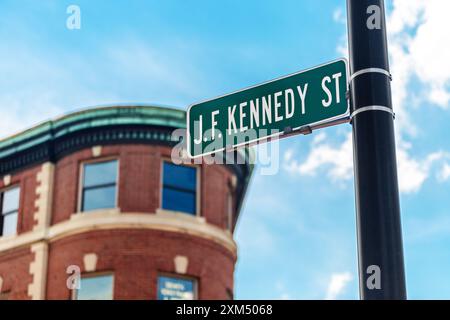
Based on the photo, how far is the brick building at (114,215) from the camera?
2288 cm

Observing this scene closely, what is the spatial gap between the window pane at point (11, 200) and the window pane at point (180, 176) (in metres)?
5.26

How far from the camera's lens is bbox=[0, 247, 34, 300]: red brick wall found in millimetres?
24062

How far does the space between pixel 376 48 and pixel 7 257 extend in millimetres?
21408

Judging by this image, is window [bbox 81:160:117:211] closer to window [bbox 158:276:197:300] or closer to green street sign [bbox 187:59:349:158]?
window [bbox 158:276:197:300]

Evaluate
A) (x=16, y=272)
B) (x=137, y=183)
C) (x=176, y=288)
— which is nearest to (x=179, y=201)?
(x=137, y=183)

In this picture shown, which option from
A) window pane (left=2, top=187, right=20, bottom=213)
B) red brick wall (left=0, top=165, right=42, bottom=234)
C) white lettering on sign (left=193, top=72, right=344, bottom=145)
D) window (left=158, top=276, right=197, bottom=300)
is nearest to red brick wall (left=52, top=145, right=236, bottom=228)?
red brick wall (left=0, top=165, right=42, bottom=234)

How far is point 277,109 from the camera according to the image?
19.6 feet

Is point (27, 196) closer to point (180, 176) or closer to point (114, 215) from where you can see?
point (114, 215)

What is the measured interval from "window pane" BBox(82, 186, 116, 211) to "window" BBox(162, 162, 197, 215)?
1.56 m

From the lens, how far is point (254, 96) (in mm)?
6125

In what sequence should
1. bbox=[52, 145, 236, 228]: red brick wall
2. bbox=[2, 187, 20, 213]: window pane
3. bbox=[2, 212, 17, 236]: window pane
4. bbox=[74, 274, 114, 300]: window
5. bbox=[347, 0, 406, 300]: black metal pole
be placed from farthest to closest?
1. bbox=[2, 187, 20, 213]: window pane
2. bbox=[2, 212, 17, 236]: window pane
3. bbox=[52, 145, 236, 228]: red brick wall
4. bbox=[74, 274, 114, 300]: window
5. bbox=[347, 0, 406, 300]: black metal pole

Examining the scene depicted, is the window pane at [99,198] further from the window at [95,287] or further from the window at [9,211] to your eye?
the window at [9,211]

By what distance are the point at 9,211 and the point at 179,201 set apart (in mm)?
5866
